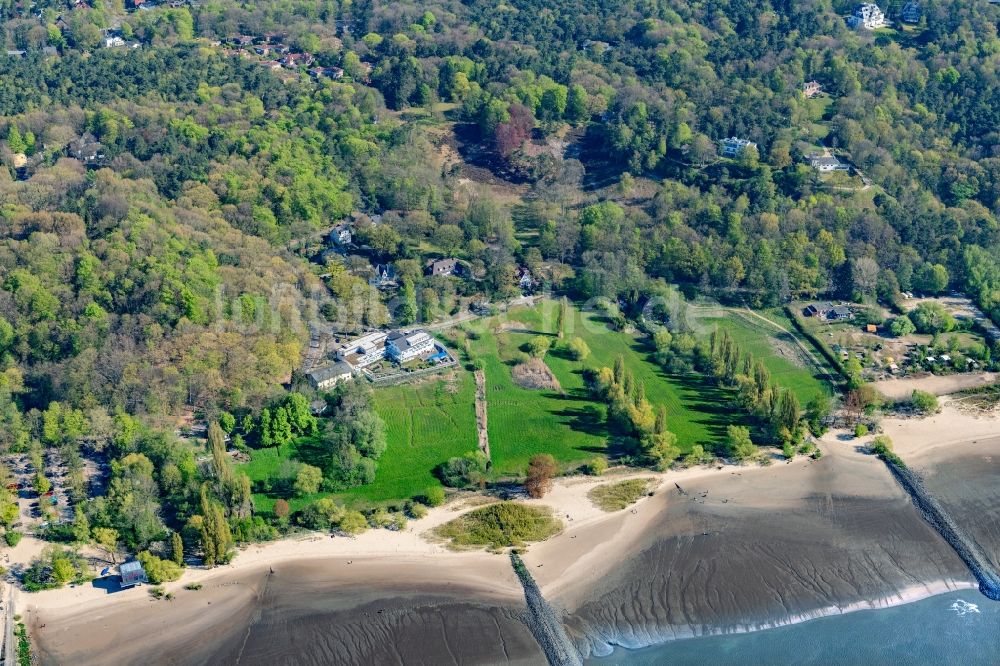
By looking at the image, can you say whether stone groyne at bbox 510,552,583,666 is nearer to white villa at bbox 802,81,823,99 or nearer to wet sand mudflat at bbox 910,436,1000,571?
wet sand mudflat at bbox 910,436,1000,571

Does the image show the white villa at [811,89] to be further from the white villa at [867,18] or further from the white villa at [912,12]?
the white villa at [912,12]

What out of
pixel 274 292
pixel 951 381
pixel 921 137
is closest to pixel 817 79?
pixel 921 137

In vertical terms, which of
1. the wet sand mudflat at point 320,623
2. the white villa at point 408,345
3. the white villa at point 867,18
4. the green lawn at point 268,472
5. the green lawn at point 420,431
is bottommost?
the wet sand mudflat at point 320,623

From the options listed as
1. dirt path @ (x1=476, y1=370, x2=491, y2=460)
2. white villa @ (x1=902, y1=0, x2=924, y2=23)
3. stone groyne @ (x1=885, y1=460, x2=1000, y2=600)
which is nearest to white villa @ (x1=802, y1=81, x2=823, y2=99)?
white villa @ (x1=902, y1=0, x2=924, y2=23)

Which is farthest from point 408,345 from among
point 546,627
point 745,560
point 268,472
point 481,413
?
point 745,560

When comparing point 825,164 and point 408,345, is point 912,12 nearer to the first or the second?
point 825,164

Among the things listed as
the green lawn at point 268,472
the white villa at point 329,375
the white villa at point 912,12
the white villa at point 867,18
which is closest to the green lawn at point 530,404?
the green lawn at point 268,472
